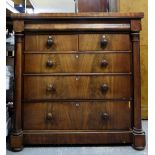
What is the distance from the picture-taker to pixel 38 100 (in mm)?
1396

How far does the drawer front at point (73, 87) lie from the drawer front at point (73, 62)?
5 centimetres

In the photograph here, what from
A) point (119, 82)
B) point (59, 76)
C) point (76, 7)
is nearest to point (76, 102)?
point (59, 76)

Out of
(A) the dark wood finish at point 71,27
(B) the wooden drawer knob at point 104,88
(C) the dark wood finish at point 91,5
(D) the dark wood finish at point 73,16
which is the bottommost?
(B) the wooden drawer knob at point 104,88

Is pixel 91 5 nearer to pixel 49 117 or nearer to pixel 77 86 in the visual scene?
pixel 77 86

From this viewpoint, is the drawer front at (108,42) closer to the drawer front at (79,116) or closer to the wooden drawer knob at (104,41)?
the wooden drawer knob at (104,41)

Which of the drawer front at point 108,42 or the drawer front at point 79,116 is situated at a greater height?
the drawer front at point 108,42

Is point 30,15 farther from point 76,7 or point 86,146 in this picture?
point 86,146

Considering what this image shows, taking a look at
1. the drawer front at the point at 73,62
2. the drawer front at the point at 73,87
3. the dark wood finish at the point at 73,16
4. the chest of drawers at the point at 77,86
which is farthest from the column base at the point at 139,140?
the dark wood finish at the point at 73,16

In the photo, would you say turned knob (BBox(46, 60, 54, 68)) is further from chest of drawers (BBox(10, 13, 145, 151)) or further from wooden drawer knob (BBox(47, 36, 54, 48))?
wooden drawer knob (BBox(47, 36, 54, 48))

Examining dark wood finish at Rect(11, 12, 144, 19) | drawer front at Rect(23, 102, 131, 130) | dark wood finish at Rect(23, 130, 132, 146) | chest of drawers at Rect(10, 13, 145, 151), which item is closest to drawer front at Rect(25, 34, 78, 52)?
chest of drawers at Rect(10, 13, 145, 151)

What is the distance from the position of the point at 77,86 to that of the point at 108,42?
34 cm

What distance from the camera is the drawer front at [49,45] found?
139 cm

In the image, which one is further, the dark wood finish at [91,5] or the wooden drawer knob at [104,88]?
the dark wood finish at [91,5]
